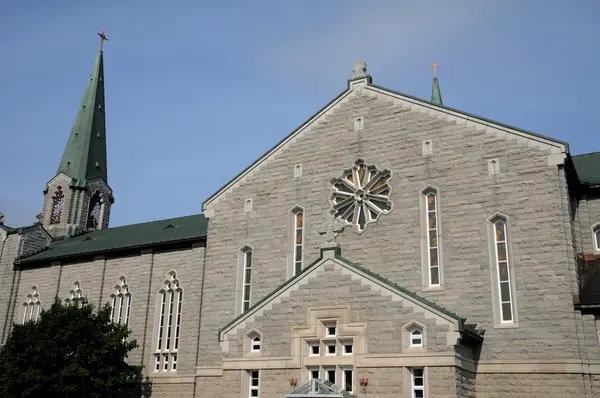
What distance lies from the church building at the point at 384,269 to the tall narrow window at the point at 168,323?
0.09 metres

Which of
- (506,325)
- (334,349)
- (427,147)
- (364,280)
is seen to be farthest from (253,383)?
(427,147)

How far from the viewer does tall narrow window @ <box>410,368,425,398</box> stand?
1847 centimetres

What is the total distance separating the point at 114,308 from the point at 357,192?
14658 mm

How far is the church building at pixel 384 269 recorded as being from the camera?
1928 centimetres

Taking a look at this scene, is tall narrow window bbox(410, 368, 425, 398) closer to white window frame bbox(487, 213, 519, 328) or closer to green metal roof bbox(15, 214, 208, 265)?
white window frame bbox(487, 213, 519, 328)

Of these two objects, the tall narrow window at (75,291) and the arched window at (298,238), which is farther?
the tall narrow window at (75,291)

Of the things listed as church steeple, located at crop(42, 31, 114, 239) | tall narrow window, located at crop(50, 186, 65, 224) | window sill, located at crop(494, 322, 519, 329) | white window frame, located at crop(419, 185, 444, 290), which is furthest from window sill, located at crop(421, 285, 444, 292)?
tall narrow window, located at crop(50, 186, 65, 224)

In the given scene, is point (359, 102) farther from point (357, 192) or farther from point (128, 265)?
point (128, 265)

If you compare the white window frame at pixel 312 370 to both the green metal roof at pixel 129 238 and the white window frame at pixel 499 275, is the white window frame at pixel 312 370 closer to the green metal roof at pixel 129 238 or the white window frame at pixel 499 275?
the white window frame at pixel 499 275

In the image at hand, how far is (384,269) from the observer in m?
23.1

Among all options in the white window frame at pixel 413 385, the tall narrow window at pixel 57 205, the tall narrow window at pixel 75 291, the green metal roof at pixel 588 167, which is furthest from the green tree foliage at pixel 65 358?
the green metal roof at pixel 588 167

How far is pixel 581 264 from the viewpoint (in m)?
21.9

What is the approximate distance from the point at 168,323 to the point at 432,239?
13.6 m

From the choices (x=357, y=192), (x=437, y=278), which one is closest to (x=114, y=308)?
(x=357, y=192)
